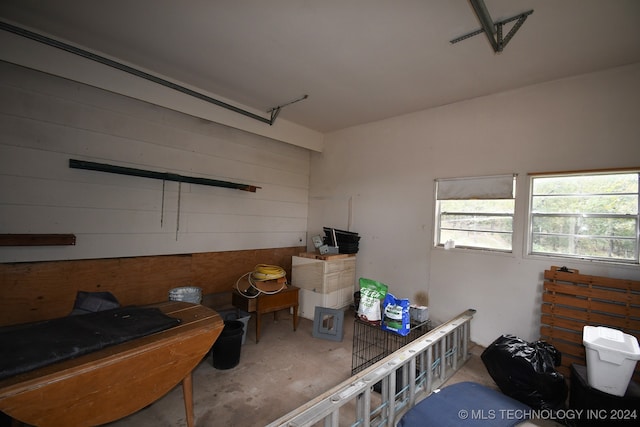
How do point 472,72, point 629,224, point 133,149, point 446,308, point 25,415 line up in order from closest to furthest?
point 25,415
point 629,224
point 472,72
point 133,149
point 446,308

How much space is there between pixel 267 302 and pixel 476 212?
111 inches

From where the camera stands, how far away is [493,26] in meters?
2.06

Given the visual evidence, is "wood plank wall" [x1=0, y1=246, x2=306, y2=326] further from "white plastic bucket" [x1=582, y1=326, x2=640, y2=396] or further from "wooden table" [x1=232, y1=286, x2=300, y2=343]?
"white plastic bucket" [x1=582, y1=326, x2=640, y2=396]

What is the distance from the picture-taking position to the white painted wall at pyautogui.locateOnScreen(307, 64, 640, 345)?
103 inches

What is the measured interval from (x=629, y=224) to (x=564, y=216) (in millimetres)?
460

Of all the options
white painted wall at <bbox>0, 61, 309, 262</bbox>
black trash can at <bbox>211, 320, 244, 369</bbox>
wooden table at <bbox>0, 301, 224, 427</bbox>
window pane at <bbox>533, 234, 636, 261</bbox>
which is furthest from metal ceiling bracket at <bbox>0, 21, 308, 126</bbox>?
window pane at <bbox>533, 234, 636, 261</bbox>

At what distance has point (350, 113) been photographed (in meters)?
3.98

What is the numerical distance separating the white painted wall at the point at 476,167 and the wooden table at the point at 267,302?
1362 mm

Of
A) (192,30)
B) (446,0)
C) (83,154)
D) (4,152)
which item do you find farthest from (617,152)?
(4,152)

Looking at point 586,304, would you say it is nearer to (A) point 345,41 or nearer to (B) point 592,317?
(B) point 592,317

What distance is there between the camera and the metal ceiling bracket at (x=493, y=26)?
180cm

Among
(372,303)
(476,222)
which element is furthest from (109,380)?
(476,222)

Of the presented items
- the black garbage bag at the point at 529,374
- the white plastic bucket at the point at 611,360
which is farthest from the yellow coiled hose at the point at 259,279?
the white plastic bucket at the point at 611,360

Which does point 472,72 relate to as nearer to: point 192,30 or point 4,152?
point 192,30
